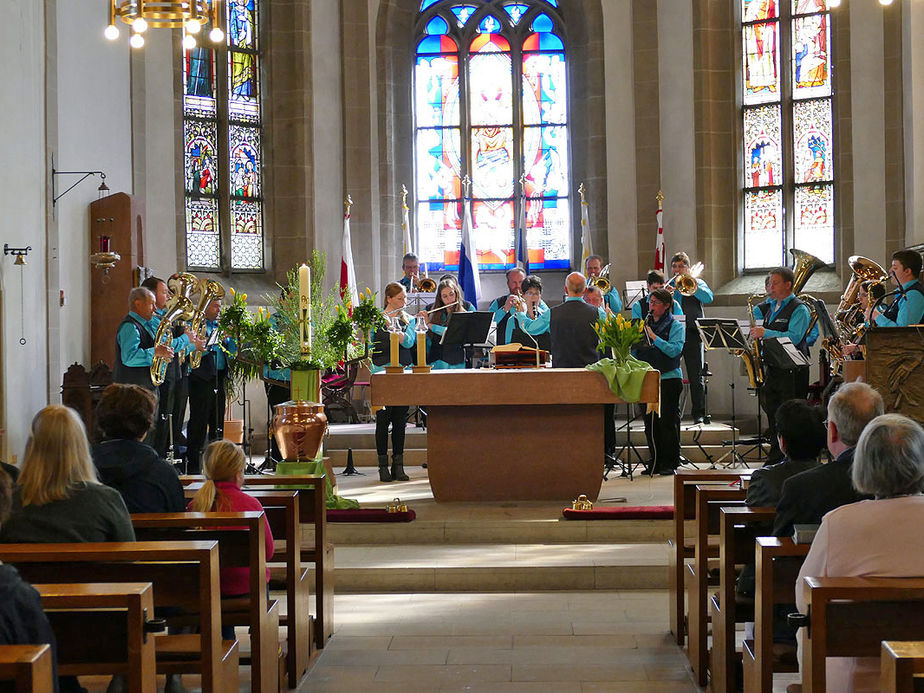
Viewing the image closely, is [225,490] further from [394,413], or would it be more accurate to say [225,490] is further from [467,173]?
[467,173]

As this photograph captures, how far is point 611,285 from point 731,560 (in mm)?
8964

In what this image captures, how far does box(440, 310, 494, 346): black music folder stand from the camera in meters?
9.80

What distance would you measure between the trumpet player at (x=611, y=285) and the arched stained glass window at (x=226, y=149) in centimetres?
423

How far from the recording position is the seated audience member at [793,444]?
4586 mm

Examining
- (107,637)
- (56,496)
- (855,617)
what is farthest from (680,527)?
(107,637)

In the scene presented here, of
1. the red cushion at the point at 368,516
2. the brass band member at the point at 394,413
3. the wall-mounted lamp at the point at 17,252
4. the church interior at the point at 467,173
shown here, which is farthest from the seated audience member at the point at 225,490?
the wall-mounted lamp at the point at 17,252

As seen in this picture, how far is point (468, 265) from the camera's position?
49.2 feet

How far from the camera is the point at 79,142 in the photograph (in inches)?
461

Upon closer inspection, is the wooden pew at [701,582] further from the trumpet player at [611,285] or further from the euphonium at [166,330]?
the trumpet player at [611,285]

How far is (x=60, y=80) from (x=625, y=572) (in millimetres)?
7430

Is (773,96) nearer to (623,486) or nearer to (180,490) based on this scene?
(623,486)

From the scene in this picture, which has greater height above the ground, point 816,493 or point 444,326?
point 444,326

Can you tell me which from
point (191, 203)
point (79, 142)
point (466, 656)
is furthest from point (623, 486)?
point (191, 203)

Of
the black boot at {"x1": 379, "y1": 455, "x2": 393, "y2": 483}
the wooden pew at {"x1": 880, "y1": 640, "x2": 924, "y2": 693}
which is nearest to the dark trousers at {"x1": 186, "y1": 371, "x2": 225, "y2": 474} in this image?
the black boot at {"x1": 379, "y1": 455, "x2": 393, "y2": 483}
